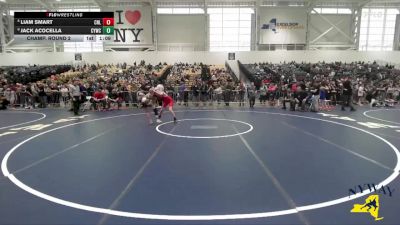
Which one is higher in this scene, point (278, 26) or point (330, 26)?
point (330, 26)

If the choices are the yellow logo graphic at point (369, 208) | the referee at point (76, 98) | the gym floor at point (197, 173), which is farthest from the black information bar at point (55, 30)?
the yellow logo graphic at point (369, 208)

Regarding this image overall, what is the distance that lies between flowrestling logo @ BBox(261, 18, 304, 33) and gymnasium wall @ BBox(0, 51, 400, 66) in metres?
2.99

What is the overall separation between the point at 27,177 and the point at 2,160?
187 centimetres

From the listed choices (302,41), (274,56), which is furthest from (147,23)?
(302,41)

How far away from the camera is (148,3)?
126 ft

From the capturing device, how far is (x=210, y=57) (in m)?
37.4

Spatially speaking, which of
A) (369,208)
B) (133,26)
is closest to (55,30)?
(369,208)

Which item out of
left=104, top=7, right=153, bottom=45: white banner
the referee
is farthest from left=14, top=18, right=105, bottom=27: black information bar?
left=104, top=7, right=153, bottom=45: white banner

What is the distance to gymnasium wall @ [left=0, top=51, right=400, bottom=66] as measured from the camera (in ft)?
121
